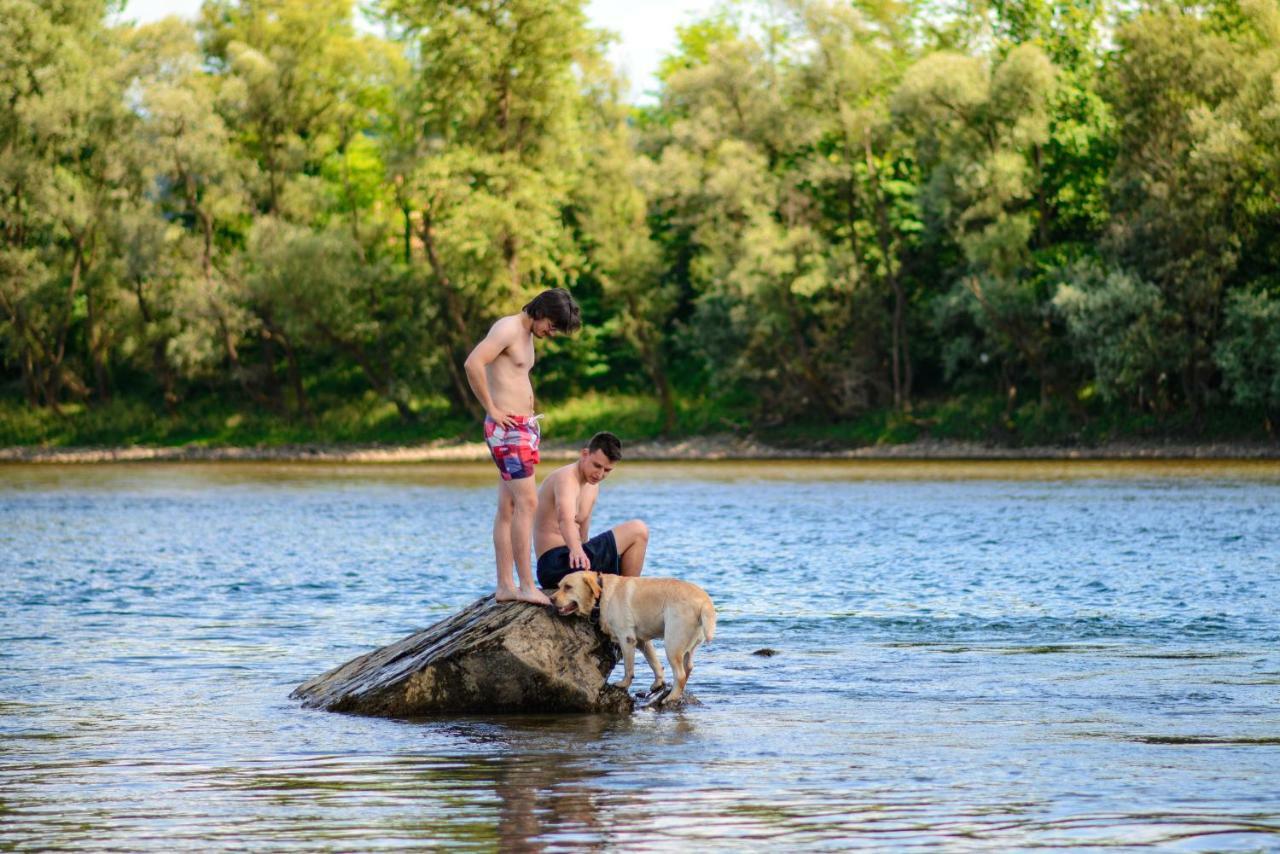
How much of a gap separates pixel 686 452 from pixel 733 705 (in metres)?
54.1

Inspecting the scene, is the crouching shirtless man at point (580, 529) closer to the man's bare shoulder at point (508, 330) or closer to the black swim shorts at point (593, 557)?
the black swim shorts at point (593, 557)

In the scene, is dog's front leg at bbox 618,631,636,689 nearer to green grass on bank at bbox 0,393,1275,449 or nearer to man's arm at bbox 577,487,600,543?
man's arm at bbox 577,487,600,543

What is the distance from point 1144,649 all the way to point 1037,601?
14.9 feet

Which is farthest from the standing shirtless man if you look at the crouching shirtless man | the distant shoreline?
the distant shoreline

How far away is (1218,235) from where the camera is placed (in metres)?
51.2

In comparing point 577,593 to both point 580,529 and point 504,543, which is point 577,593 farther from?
point 504,543

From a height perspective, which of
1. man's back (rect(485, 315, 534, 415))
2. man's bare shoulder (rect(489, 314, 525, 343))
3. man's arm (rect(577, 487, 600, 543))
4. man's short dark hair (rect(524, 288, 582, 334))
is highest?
man's short dark hair (rect(524, 288, 582, 334))

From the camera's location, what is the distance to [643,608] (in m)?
12.1

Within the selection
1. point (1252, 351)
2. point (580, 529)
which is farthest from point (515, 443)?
point (1252, 351)

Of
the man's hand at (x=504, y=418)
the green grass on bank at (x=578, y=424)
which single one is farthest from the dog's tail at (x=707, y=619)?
the green grass on bank at (x=578, y=424)

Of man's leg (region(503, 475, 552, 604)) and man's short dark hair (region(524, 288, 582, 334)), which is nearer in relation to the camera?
man's short dark hair (region(524, 288, 582, 334))

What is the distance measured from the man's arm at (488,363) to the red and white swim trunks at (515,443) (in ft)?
0.21

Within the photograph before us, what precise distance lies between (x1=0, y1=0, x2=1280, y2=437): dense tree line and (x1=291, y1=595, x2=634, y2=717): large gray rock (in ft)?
135

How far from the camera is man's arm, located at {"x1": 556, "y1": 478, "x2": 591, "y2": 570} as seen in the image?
12117 mm
